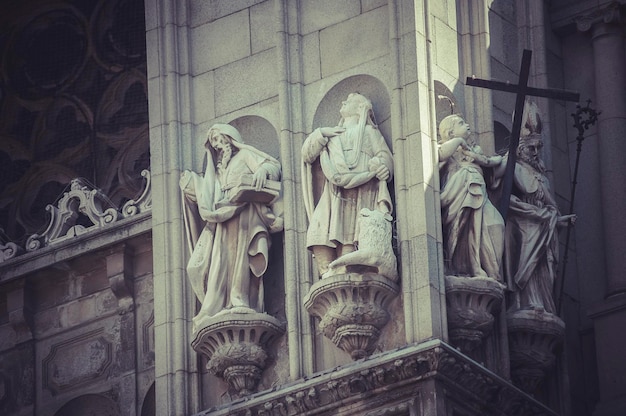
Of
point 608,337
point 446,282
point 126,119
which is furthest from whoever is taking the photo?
point 126,119

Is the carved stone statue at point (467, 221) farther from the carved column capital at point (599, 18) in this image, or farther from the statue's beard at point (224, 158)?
the carved column capital at point (599, 18)

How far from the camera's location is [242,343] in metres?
36.3

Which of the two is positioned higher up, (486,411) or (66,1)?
(66,1)

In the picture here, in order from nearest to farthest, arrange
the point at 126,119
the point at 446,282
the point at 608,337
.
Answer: the point at 446,282, the point at 608,337, the point at 126,119

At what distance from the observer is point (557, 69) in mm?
40438

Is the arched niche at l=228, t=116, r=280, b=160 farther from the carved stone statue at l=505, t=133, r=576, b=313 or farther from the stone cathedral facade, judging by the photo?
the carved stone statue at l=505, t=133, r=576, b=313

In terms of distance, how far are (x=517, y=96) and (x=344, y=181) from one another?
2593 mm

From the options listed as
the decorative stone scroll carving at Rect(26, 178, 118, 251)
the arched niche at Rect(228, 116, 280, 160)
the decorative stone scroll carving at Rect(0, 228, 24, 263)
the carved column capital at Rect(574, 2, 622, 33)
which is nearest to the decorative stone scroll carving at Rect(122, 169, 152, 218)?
the decorative stone scroll carving at Rect(26, 178, 118, 251)

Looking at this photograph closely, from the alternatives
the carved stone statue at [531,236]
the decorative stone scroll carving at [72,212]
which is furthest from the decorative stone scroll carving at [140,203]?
the carved stone statue at [531,236]

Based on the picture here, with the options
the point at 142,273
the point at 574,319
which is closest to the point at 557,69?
the point at 574,319

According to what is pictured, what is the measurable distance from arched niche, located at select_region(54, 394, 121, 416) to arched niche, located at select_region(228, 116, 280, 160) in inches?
162

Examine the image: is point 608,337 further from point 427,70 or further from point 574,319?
point 427,70

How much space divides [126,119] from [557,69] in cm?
613

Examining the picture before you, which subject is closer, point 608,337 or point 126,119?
point 608,337
